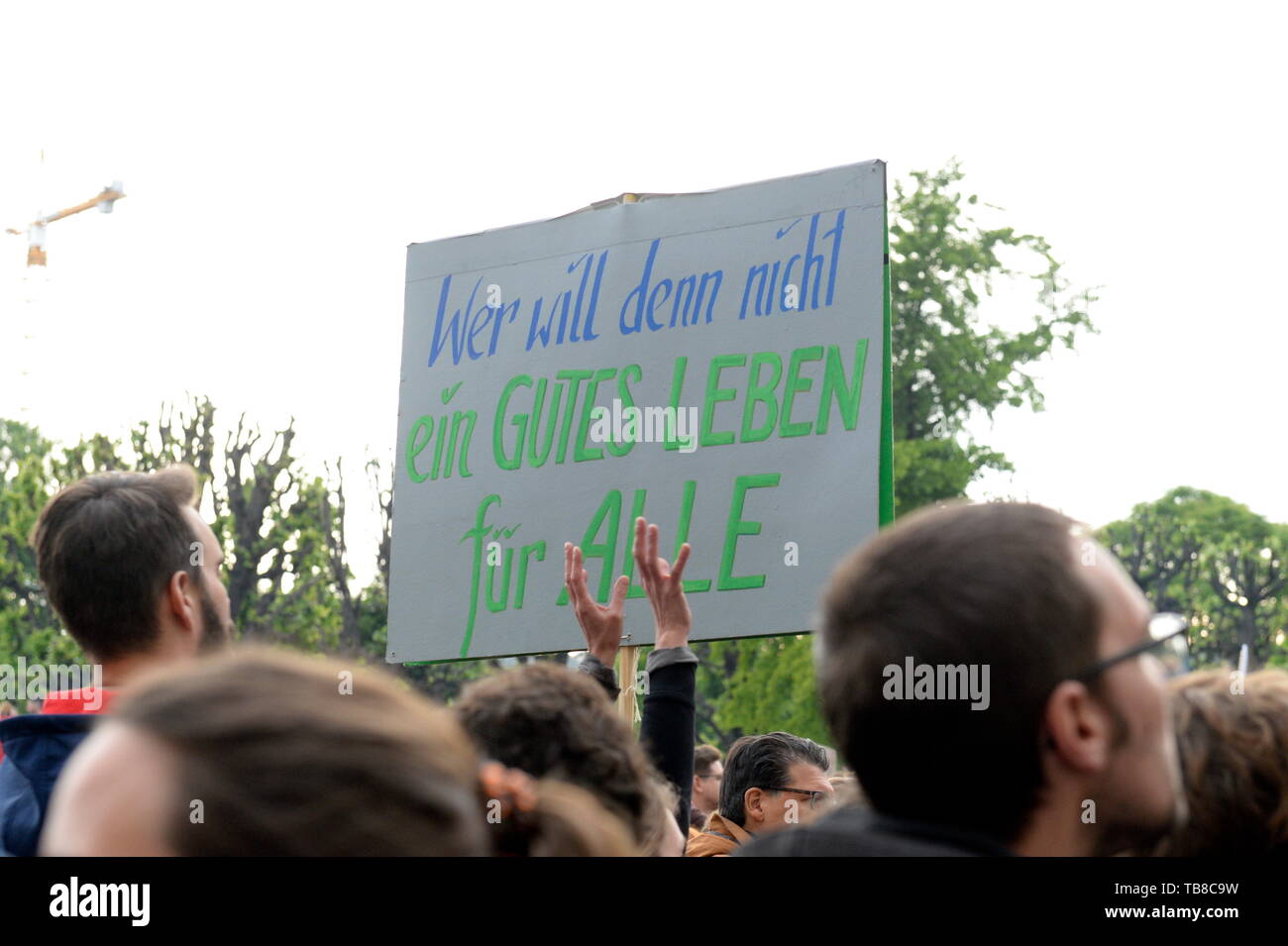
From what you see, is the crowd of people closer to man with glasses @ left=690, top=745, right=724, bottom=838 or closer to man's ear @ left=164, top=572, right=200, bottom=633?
man's ear @ left=164, top=572, right=200, bottom=633

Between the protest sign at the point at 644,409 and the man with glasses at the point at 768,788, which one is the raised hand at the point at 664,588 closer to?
the protest sign at the point at 644,409

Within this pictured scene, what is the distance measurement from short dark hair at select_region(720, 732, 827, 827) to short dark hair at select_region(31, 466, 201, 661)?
2532 mm

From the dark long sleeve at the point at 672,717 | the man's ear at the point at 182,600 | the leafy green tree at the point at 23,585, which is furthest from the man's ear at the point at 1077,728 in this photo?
the leafy green tree at the point at 23,585

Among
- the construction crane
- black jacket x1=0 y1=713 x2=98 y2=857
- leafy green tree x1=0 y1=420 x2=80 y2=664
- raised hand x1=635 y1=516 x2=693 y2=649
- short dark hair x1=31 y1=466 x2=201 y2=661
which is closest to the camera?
black jacket x1=0 y1=713 x2=98 y2=857

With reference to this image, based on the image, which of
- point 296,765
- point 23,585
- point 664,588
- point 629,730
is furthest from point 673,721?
point 23,585

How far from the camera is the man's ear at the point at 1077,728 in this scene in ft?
5.40

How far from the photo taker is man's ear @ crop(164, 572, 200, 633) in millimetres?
2787

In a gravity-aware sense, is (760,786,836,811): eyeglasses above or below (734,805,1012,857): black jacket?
below

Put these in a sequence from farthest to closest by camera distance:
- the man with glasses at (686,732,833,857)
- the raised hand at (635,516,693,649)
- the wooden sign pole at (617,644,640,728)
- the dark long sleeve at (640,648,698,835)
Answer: the man with glasses at (686,732,833,857), the wooden sign pole at (617,644,640,728), the raised hand at (635,516,693,649), the dark long sleeve at (640,648,698,835)

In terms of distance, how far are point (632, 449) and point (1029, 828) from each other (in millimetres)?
3232

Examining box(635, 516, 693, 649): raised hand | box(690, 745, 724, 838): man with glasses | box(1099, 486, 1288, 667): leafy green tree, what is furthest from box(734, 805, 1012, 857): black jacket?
box(1099, 486, 1288, 667): leafy green tree

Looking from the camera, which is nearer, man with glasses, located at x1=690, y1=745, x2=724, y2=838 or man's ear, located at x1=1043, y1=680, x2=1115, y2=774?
man's ear, located at x1=1043, y1=680, x2=1115, y2=774

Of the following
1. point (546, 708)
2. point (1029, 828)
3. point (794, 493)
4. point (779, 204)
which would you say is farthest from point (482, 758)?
point (779, 204)

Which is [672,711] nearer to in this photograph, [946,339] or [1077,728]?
[1077,728]
